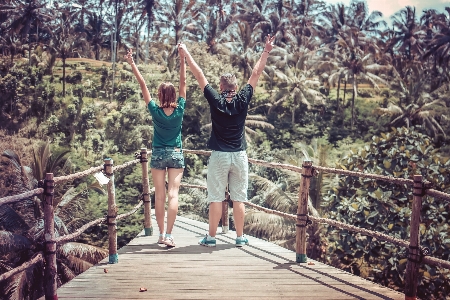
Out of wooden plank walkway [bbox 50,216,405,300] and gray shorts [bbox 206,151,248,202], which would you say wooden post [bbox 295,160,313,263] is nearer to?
wooden plank walkway [bbox 50,216,405,300]

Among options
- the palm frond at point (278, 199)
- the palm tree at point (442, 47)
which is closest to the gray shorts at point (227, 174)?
the palm frond at point (278, 199)

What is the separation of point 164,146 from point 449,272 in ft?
18.7

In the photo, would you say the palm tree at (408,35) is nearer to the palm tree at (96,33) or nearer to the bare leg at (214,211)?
the palm tree at (96,33)

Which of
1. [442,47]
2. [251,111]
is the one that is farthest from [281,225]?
[442,47]

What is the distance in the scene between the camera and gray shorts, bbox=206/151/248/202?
15.1ft

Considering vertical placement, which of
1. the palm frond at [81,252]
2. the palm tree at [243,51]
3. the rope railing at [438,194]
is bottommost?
the palm frond at [81,252]

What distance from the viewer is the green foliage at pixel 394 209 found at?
794cm

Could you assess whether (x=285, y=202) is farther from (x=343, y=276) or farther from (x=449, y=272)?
(x=343, y=276)

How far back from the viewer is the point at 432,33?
47969 millimetres

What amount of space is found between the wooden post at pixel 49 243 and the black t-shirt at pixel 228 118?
1.61m

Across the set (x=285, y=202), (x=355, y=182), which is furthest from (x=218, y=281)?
(x=285, y=202)

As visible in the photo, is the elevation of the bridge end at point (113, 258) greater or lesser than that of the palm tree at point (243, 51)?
lesser

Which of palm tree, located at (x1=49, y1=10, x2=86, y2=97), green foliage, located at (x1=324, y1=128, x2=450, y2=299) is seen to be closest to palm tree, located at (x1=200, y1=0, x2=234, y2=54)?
palm tree, located at (x1=49, y1=10, x2=86, y2=97)

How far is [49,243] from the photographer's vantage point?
3.41 m
